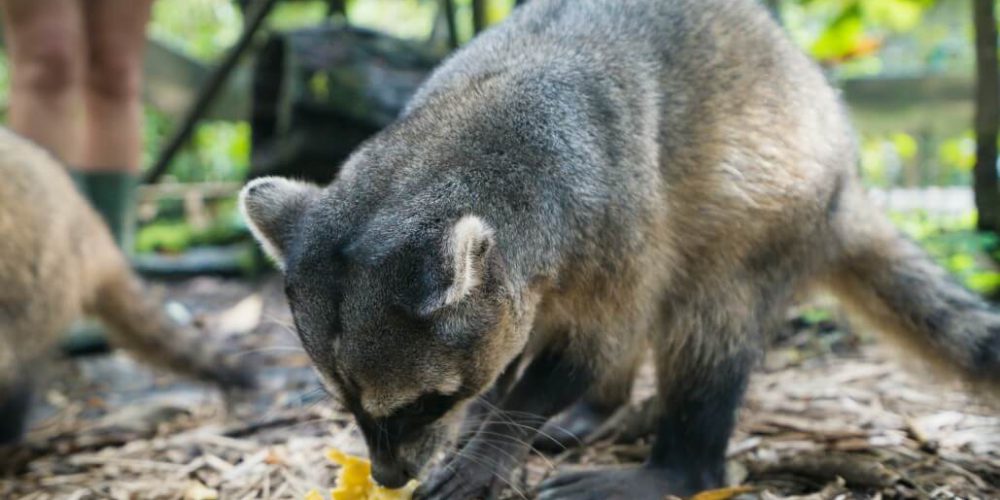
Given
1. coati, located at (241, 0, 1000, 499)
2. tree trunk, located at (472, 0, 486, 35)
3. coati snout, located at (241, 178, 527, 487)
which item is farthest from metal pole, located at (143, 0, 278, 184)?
coati snout, located at (241, 178, 527, 487)

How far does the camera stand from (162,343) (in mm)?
5793

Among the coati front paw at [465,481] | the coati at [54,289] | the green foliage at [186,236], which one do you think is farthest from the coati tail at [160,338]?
the green foliage at [186,236]

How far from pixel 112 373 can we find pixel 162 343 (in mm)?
1390

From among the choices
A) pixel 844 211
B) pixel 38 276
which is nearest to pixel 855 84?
pixel 844 211

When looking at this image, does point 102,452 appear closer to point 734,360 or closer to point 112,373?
point 112,373

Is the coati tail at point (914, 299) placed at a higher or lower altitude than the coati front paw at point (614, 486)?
higher

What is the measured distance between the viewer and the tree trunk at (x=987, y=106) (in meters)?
5.97

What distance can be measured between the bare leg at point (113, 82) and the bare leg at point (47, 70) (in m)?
0.17

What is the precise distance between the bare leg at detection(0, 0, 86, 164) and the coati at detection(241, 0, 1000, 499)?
3.48 meters

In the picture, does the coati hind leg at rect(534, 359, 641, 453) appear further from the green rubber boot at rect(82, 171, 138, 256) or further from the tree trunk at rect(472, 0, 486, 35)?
the green rubber boot at rect(82, 171, 138, 256)

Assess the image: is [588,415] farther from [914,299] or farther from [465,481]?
[914,299]

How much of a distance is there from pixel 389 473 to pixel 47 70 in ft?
15.0

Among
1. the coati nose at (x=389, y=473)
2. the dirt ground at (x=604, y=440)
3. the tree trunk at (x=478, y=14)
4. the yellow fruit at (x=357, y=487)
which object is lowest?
the dirt ground at (x=604, y=440)

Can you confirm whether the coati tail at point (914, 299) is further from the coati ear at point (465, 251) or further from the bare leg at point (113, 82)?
the bare leg at point (113, 82)
